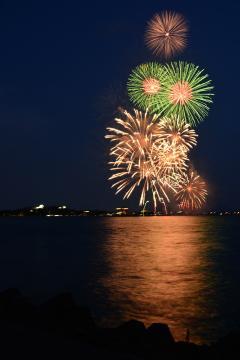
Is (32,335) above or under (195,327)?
above

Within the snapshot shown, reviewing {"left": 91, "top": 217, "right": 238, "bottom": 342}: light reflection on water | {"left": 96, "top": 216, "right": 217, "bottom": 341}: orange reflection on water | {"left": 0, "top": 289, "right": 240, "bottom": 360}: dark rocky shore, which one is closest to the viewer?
{"left": 0, "top": 289, "right": 240, "bottom": 360}: dark rocky shore

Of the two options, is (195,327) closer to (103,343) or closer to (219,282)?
(103,343)

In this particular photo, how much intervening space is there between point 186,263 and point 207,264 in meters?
1.49

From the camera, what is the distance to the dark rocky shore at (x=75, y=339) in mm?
6160

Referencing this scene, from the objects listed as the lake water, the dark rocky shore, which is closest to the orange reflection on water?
the lake water

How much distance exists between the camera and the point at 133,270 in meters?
28.1

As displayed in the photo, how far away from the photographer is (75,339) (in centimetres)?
746

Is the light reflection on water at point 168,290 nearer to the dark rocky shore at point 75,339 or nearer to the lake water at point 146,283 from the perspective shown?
the lake water at point 146,283

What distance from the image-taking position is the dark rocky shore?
20.2 feet

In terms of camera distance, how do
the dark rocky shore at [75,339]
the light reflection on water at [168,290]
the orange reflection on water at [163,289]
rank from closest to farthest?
the dark rocky shore at [75,339]
the light reflection on water at [168,290]
the orange reflection on water at [163,289]

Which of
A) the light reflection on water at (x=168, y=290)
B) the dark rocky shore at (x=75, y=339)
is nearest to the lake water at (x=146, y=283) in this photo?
the light reflection on water at (x=168, y=290)

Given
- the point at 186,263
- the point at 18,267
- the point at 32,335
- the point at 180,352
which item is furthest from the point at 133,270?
the point at 32,335

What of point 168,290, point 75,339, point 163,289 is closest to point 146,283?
point 163,289

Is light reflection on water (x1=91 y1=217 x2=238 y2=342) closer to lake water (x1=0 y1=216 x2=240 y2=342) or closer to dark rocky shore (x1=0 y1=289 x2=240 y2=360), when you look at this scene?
lake water (x1=0 y1=216 x2=240 y2=342)
